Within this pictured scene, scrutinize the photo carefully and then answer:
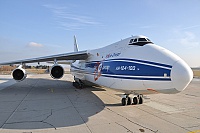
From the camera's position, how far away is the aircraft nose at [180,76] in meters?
4.82

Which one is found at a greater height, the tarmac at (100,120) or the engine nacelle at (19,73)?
the engine nacelle at (19,73)

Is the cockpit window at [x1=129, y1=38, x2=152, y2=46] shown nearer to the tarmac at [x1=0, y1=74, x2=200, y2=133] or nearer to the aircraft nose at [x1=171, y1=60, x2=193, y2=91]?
the aircraft nose at [x1=171, y1=60, x2=193, y2=91]

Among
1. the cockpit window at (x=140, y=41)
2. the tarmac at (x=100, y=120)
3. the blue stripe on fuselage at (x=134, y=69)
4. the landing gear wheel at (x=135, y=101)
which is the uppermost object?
the cockpit window at (x=140, y=41)

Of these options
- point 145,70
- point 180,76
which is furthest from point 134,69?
point 180,76

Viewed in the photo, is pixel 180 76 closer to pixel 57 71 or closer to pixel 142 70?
pixel 142 70

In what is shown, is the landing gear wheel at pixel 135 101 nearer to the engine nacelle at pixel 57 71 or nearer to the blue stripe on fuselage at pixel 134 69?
the blue stripe on fuselage at pixel 134 69

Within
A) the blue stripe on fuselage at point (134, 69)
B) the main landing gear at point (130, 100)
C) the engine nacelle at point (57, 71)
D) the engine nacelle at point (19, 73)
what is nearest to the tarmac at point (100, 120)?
the main landing gear at point (130, 100)

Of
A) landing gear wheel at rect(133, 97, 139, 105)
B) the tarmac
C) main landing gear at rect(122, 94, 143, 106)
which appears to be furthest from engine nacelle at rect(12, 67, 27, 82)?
landing gear wheel at rect(133, 97, 139, 105)

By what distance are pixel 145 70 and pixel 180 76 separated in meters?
1.15

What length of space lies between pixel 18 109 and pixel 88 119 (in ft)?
11.1

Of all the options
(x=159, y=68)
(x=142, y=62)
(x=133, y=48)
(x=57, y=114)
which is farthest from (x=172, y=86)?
(x=57, y=114)

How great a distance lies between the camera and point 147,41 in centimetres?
679

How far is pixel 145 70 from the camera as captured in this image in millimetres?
5637

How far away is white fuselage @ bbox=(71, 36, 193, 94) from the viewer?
4961 millimetres
